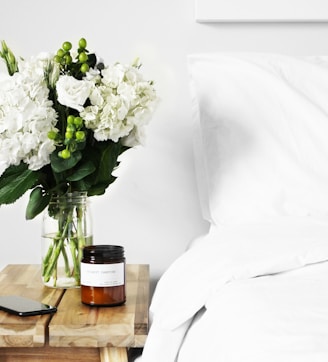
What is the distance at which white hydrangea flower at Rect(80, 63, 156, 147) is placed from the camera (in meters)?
1.39

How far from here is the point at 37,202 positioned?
4.91ft

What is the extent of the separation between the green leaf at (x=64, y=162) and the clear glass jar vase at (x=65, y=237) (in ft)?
0.34

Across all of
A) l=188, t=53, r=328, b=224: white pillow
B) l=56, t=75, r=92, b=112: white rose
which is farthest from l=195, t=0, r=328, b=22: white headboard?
l=56, t=75, r=92, b=112: white rose

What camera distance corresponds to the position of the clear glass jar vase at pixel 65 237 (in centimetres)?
150

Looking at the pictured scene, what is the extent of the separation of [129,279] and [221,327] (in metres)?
0.67

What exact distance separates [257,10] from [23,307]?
1036mm

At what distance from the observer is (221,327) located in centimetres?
98

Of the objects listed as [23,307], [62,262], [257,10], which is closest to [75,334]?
[23,307]

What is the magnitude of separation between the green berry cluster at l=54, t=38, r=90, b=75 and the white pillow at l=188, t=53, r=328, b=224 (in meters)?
0.42

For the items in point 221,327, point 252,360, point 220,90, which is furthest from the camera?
point 220,90

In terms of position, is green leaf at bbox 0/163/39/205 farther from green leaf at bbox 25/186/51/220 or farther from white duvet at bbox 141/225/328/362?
white duvet at bbox 141/225/328/362

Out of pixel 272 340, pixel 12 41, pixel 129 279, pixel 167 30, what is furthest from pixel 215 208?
pixel 272 340

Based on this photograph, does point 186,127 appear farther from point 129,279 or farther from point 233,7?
point 129,279

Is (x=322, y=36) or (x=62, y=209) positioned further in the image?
(x=322, y=36)
